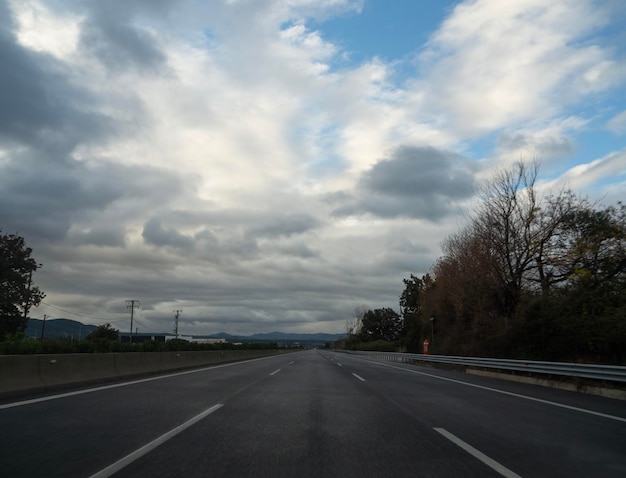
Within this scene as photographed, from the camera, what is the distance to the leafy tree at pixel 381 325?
158 metres

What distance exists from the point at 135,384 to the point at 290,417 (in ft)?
23.7

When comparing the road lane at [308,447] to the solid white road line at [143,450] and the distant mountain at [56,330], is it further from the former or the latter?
the distant mountain at [56,330]

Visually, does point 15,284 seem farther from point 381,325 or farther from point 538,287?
point 381,325

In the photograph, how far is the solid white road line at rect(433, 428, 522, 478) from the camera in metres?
5.71

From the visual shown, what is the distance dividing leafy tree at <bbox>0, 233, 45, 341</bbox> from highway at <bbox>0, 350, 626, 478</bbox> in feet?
169

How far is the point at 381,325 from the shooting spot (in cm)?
15988

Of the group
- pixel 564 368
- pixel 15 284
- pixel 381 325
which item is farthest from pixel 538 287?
pixel 381 325

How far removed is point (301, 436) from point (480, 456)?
8.63 feet

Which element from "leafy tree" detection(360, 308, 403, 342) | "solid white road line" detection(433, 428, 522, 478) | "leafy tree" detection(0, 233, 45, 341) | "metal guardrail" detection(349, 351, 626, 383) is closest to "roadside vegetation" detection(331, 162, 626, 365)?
"metal guardrail" detection(349, 351, 626, 383)

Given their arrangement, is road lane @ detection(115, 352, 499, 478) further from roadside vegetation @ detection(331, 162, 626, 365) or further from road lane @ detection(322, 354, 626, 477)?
roadside vegetation @ detection(331, 162, 626, 365)

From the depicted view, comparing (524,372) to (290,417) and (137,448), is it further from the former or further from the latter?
(137,448)

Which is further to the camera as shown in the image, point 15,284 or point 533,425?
point 15,284

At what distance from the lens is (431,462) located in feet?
20.1

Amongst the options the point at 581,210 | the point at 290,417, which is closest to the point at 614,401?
the point at 290,417
